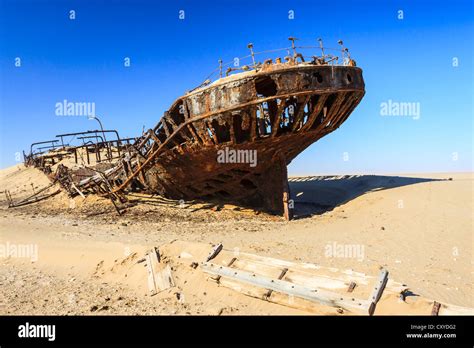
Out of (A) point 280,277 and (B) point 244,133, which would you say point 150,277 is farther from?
(B) point 244,133

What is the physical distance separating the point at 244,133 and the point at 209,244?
5325 mm

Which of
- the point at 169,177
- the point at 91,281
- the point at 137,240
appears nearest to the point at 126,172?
the point at 169,177

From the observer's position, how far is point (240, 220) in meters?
12.3

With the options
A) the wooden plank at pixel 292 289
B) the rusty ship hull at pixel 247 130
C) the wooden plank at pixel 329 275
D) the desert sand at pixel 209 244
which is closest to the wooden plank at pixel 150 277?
the desert sand at pixel 209 244

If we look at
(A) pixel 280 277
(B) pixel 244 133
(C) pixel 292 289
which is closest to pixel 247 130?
(B) pixel 244 133

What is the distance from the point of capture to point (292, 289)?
502 centimetres

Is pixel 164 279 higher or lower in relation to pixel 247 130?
lower

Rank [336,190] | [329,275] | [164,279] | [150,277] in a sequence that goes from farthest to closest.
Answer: [336,190] < [150,277] < [164,279] < [329,275]

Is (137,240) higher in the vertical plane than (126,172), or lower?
lower

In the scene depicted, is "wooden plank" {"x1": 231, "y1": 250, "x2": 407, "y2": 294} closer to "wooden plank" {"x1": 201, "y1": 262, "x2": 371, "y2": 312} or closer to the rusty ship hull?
"wooden plank" {"x1": 201, "y1": 262, "x2": 371, "y2": 312}

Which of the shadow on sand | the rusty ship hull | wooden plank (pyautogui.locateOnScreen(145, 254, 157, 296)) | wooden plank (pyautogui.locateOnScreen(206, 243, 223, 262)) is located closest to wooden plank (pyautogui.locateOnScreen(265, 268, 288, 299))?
wooden plank (pyautogui.locateOnScreen(206, 243, 223, 262))

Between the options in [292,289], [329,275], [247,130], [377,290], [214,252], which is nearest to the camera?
[377,290]
